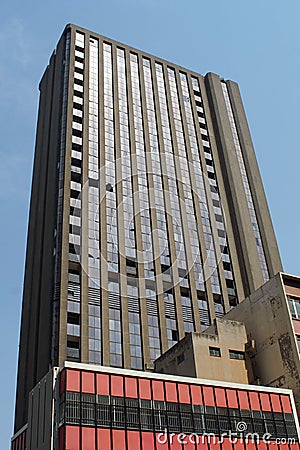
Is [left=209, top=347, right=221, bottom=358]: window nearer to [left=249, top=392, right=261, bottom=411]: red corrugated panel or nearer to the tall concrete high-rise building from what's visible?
[left=249, top=392, right=261, bottom=411]: red corrugated panel

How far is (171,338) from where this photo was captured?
216ft

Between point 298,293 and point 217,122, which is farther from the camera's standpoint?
point 217,122

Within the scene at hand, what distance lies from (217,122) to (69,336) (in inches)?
2027

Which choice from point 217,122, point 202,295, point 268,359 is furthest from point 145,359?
point 217,122

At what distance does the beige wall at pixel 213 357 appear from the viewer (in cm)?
4459

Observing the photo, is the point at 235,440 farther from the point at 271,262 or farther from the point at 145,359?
the point at 271,262

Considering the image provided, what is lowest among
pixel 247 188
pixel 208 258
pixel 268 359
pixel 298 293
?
pixel 268 359

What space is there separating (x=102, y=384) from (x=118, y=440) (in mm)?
3572

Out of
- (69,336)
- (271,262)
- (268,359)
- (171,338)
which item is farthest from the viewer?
(271,262)

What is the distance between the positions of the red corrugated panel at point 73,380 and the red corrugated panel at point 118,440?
Answer: 3564 mm

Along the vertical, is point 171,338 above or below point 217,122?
below

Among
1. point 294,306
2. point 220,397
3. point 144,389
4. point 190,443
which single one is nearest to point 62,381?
point 144,389

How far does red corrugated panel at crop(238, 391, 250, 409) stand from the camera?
3884 centimetres

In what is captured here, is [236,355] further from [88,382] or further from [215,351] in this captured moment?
[88,382]
